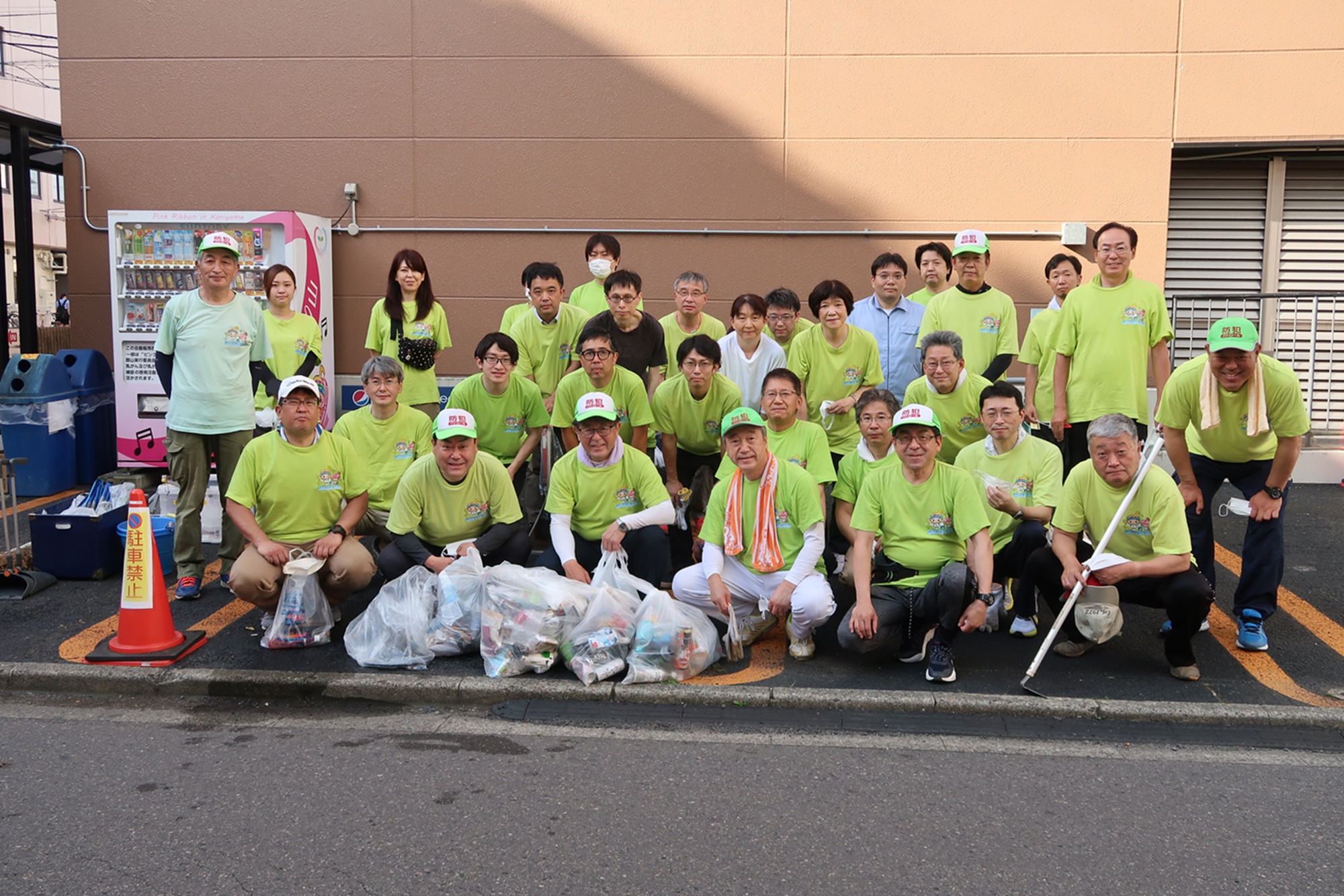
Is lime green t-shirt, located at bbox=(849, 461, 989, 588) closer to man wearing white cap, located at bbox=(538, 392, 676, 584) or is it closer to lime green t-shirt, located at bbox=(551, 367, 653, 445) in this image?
man wearing white cap, located at bbox=(538, 392, 676, 584)

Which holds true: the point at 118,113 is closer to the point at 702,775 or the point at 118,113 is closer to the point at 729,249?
the point at 729,249

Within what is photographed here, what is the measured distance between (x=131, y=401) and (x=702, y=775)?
7.30m

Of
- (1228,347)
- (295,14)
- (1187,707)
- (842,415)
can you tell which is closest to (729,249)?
(842,415)

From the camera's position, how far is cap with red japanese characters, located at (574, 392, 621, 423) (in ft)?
18.6

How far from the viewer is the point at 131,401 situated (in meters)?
9.27

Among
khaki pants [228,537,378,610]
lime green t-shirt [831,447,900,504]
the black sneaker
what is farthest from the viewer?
lime green t-shirt [831,447,900,504]

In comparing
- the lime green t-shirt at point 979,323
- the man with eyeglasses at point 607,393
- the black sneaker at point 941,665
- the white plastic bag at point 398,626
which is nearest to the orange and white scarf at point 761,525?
the black sneaker at point 941,665

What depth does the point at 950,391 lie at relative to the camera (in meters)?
6.10

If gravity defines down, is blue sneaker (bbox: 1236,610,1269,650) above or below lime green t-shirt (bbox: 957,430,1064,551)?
below

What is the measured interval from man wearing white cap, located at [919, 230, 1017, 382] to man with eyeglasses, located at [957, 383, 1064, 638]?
1.15 m

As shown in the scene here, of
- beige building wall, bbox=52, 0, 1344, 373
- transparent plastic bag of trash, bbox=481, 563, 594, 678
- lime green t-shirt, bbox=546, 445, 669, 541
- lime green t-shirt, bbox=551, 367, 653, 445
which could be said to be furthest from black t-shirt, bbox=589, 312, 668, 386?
beige building wall, bbox=52, 0, 1344, 373

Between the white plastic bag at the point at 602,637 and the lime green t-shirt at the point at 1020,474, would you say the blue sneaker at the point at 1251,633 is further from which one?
the white plastic bag at the point at 602,637

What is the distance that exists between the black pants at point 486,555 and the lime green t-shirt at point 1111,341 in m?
3.38

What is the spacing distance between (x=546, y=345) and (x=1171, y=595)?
410 centimetres
